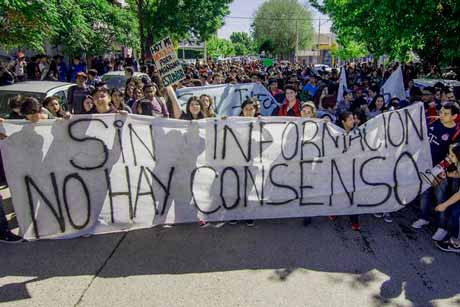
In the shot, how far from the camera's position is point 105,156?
4.13m

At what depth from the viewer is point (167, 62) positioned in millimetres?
5730

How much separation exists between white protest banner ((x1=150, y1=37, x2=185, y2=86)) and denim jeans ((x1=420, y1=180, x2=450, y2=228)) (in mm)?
3667

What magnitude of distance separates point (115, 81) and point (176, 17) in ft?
35.2

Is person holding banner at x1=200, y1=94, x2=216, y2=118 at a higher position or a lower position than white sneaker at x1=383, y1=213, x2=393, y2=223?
higher

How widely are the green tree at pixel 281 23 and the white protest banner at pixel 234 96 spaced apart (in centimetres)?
5348

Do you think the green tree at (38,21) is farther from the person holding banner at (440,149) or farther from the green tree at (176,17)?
the person holding banner at (440,149)

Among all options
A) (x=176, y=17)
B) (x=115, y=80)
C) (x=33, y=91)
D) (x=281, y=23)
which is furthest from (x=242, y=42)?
(x=33, y=91)

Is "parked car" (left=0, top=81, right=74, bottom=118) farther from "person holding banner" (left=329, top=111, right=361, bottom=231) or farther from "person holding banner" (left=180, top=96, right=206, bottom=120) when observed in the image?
"person holding banner" (left=329, top=111, right=361, bottom=231)

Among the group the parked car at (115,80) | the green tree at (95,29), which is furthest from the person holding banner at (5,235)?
the parked car at (115,80)

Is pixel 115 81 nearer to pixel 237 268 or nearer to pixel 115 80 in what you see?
pixel 115 80

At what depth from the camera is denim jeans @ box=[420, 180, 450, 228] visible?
421 cm

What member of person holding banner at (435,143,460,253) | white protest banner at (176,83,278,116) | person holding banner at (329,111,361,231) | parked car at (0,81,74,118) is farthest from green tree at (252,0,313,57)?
person holding banner at (435,143,460,253)

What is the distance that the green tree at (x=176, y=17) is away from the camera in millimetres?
20547

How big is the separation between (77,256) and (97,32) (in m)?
14.7
